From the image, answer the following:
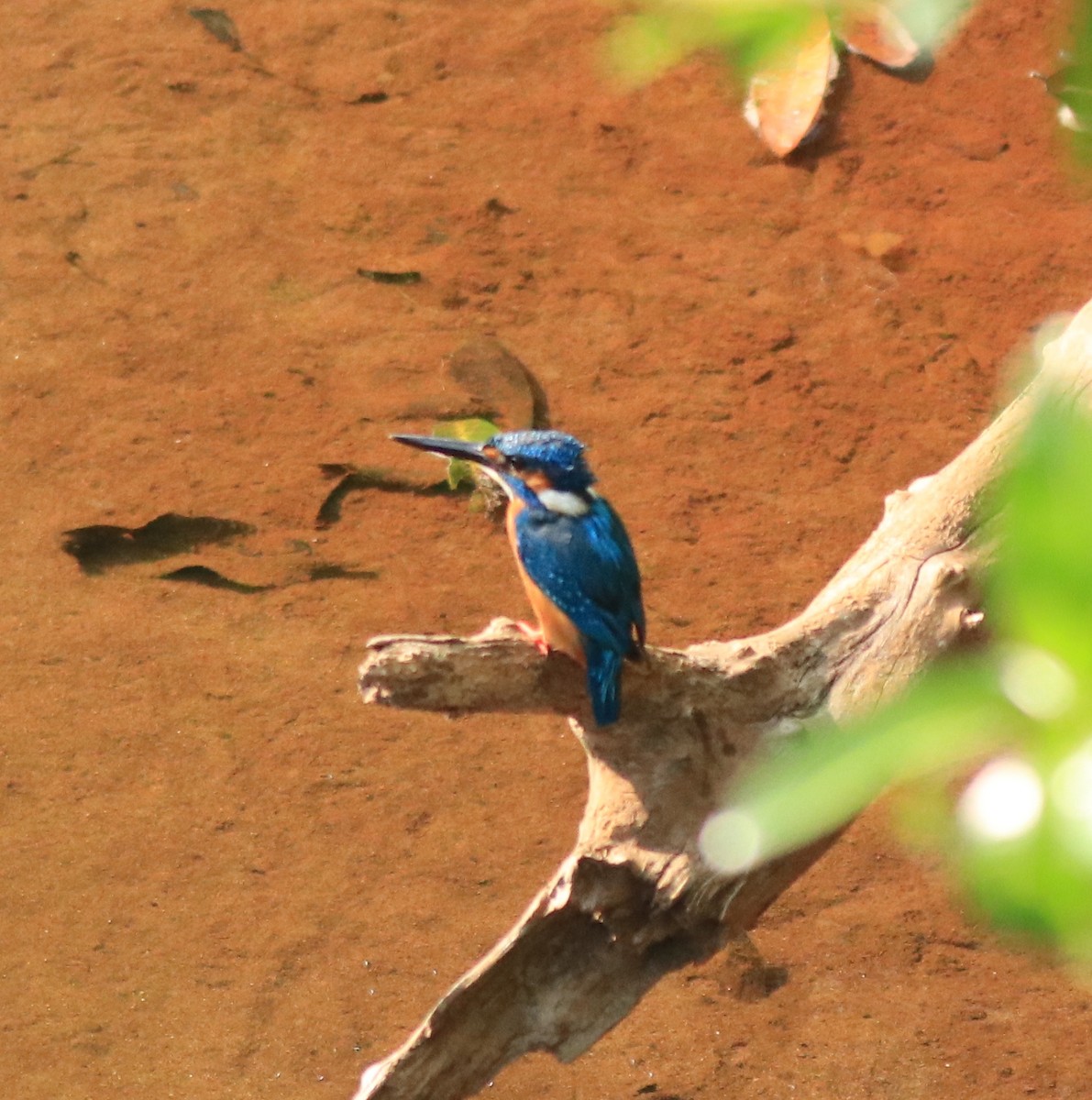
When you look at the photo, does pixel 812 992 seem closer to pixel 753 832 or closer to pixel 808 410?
pixel 808 410

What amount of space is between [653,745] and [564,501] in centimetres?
52

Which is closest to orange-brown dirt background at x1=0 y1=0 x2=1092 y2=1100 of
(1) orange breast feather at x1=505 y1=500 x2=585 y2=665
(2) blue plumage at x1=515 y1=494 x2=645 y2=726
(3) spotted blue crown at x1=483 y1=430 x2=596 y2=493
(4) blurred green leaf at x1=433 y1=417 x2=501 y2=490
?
(4) blurred green leaf at x1=433 y1=417 x2=501 y2=490

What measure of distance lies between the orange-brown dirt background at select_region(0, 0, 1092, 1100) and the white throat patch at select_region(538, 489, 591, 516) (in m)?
0.76

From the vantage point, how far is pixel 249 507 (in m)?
4.27

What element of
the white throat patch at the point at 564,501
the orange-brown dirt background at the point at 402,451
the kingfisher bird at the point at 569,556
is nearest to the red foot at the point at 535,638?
the kingfisher bird at the point at 569,556

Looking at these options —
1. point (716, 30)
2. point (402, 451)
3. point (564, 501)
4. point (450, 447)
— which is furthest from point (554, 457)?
point (716, 30)

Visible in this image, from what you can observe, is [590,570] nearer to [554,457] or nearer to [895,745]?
[554,457]

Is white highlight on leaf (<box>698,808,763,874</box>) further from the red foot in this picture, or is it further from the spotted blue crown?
the spotted blue crown

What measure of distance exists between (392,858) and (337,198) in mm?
2595

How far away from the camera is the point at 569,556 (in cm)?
255

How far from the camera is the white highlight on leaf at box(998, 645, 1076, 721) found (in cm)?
38

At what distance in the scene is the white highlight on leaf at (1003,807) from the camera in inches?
14.8

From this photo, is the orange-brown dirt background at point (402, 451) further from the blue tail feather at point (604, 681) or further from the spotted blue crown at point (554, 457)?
the blue tail feather at point (604, 681)

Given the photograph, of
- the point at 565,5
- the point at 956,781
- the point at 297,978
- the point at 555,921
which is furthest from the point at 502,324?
the point at 956,781
